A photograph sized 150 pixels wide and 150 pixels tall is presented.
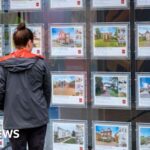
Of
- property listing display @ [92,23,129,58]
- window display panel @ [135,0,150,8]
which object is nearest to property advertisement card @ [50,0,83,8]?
property listing display @ [92,23,129,58]

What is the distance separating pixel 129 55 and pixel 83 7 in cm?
71

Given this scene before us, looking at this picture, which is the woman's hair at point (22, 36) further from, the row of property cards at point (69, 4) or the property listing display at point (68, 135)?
the property listing display at point (68, 135)

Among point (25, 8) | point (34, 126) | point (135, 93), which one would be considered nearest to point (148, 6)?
point (135, 93)

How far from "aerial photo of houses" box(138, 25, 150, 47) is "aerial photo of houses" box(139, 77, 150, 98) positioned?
364 mm

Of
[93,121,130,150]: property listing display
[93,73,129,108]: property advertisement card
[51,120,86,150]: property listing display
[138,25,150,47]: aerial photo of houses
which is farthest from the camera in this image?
[51,120,86,150]: property listing display

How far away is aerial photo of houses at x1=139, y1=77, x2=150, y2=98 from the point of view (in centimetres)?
484

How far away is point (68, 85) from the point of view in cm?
504

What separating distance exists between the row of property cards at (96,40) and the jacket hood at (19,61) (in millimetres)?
969

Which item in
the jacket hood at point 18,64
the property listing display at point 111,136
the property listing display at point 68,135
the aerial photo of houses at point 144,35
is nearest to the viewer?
the jacket hood at point 18,64

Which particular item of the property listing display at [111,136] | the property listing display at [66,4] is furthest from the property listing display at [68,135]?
the property listing display at [66,4]

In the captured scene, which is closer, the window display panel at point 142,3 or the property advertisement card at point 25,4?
the window display panel at point 142,3

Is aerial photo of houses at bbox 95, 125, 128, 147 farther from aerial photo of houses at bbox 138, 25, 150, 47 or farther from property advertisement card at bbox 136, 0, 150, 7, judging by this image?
property advertisement card at bbox 136, 0, 150, 7

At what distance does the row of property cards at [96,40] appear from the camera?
15.8ft

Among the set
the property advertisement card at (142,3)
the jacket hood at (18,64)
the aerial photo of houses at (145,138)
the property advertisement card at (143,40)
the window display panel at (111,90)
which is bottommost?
the aerial photo of houses at (145,138)
